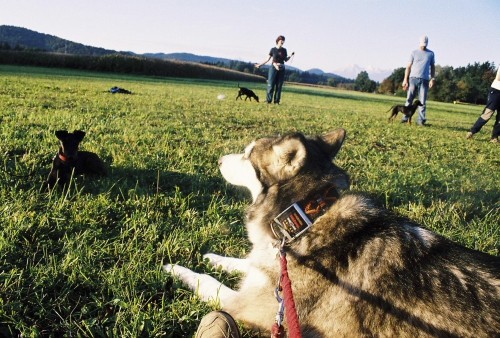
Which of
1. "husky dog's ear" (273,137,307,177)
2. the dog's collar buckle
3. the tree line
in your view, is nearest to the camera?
"husky dog's ear" (273,137,307,177)

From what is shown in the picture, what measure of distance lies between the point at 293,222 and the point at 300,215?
0.07 meters

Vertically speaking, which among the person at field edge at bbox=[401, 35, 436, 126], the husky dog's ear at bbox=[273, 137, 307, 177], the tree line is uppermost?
the tree line

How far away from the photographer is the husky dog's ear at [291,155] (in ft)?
8.29

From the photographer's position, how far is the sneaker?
2010 mm

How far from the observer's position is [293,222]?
7.41 ft

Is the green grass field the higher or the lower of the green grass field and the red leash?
the lower

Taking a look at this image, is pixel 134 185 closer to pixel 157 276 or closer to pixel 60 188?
pixel 60 188

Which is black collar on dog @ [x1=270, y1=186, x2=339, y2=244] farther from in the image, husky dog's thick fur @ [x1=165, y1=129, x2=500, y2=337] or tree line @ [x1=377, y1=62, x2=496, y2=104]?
tree line @ [x1=377, y1=62, x2=496, y2=104]

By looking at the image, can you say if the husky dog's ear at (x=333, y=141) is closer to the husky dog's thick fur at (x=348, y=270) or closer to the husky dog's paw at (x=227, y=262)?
the husky dog's thick fur at (x=348, y=270)

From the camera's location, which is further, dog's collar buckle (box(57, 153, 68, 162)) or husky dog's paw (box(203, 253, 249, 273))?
dog's collar buckle (box(57, 153, 68, 162))

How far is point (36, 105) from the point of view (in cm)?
971

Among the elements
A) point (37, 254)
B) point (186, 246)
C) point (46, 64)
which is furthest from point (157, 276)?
point (46, 64)

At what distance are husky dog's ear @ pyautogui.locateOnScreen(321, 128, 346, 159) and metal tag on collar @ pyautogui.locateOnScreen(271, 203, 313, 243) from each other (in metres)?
0.91

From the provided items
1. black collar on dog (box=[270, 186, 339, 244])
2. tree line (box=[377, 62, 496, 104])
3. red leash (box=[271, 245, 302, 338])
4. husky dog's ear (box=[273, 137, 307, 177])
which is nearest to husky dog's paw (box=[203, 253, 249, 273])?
black collar on dog (box=[270, 186, 339, 244])
